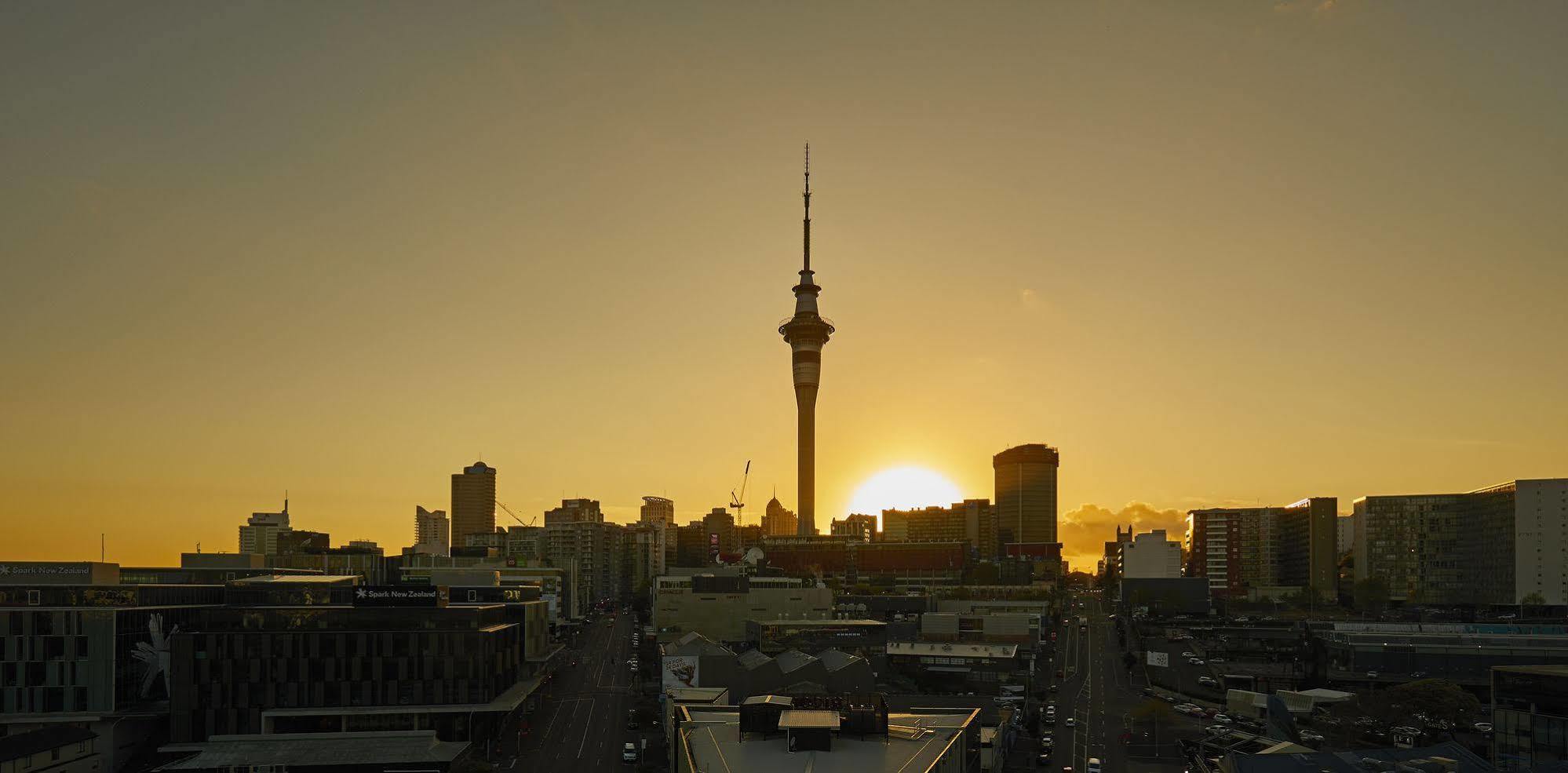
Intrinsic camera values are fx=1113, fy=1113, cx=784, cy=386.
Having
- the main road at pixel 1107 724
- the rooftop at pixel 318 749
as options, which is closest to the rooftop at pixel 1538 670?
the main road at pixel 1107 724

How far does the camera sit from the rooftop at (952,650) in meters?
131

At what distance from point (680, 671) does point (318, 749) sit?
34.5 m

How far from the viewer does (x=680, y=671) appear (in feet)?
350

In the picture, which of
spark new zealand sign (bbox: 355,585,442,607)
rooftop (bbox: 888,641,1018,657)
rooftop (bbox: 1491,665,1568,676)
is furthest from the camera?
rooftop (bbox: 888,641,1018,657)

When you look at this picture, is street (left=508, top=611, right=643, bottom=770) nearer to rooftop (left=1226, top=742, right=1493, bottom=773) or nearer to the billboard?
the billboard

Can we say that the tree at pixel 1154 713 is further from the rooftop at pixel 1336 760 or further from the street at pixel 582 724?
the street at pixel 582 724

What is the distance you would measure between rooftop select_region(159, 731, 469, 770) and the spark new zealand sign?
429 inches

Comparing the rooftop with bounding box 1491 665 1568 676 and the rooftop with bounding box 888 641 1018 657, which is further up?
the rooftop with bounding box 1491 665 1568 676

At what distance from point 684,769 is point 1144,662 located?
99453mm

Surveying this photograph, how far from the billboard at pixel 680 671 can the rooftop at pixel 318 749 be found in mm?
24389

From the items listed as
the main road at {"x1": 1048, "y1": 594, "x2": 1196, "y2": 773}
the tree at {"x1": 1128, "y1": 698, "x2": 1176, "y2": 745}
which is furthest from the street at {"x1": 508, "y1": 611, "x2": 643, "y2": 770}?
the tree at {"x1": 1128, "y1": 698, "x2": 1176, "y2": 745}

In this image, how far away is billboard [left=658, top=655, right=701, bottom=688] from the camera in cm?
10600

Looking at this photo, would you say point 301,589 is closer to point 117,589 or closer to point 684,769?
point 117,589

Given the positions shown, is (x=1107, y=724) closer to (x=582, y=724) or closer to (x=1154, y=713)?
(x=1154, y=713)
